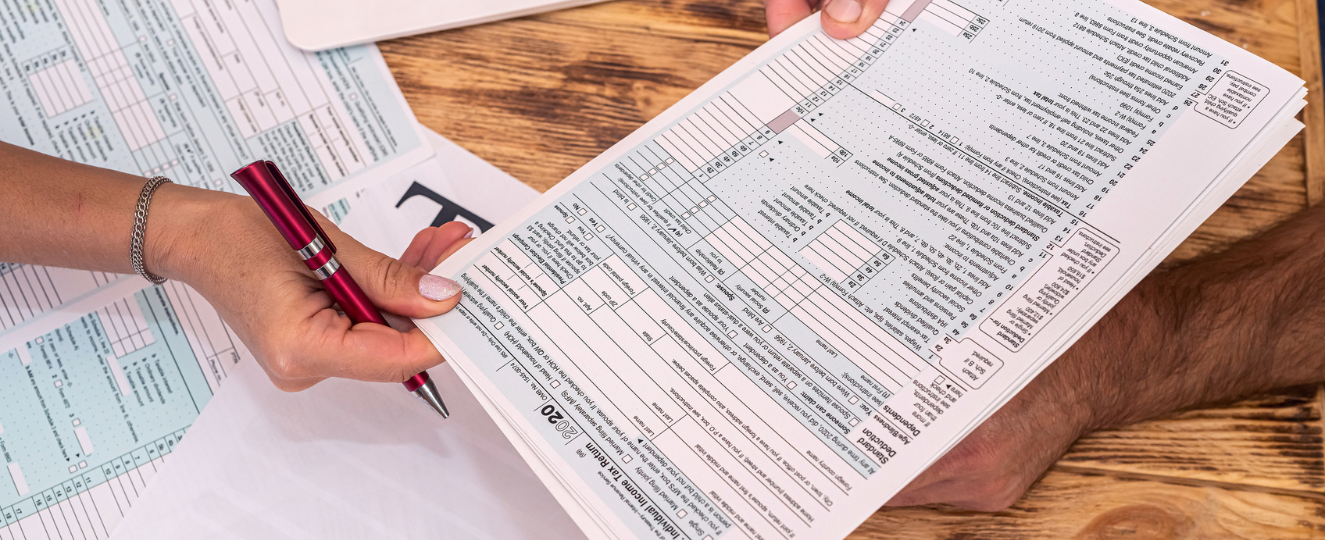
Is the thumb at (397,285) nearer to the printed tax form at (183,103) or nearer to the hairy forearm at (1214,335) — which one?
the printed tax form at (183,103)

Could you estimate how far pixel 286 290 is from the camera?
52 centimetres

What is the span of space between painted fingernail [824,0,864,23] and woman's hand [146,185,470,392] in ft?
1.14

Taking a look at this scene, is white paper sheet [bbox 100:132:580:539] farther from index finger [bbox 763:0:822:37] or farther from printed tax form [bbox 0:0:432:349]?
index finger [bbox 763:0:822:37]

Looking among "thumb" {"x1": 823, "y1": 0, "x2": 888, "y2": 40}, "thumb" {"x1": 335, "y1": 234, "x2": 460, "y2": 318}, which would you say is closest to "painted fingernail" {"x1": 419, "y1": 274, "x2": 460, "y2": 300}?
"thumb" {"x1": 335, "y1": 234, "x2": 460, "y2": 318}

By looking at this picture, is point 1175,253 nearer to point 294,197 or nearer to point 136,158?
point 294,197

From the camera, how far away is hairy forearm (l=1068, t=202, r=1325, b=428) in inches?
23.4

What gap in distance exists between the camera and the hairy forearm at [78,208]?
23.2 inches

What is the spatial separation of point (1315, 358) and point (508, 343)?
0.62 metres

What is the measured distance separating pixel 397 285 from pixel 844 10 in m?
0.40

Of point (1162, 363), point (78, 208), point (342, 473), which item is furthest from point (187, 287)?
point (1162, 363)

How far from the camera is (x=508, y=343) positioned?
511 millimetres

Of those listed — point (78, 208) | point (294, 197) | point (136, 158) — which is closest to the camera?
point (294, 197)

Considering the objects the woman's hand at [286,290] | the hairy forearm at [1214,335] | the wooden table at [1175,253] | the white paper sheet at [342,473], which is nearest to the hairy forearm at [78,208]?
the woman's hand at [286,290]

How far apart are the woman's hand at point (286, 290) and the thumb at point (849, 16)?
1.13 ft
